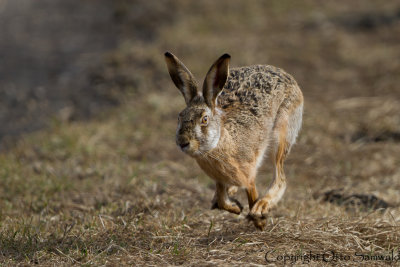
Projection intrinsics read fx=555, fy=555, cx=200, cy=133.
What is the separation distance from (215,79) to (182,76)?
263mm

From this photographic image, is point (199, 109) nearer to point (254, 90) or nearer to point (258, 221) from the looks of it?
point (254, 90)

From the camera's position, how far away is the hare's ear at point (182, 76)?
4.38 meters

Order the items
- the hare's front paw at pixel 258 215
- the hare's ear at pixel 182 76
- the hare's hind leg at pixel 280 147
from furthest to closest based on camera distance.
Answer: the hare's hind leg at pixel 280 147
the hare's front paw at pixel 258 215
the hare's ear at pixel 182 76

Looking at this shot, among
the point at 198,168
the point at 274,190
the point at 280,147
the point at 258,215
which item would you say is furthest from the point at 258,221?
the point at 198,168

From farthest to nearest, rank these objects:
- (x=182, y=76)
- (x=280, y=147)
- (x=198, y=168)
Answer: (x=198, y=168) → (x=280, y=147) → (x=182, y=76)

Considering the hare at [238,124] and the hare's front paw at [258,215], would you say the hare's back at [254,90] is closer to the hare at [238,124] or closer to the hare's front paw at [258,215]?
the hare at [238,124]

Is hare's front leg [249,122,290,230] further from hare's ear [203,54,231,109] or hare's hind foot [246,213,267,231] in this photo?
hare's ear [203,54,231,109]

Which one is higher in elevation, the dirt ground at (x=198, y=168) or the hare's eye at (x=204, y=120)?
the hare's eye at (x=204, y=120)

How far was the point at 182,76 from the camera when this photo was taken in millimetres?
4398

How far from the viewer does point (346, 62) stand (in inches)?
423

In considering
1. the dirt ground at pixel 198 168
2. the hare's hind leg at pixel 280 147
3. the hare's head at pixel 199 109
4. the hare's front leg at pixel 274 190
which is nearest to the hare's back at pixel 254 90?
the hare's hind leg at pixel 280 147

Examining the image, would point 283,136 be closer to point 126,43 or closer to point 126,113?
point 126,113

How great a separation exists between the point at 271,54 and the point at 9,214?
683cm

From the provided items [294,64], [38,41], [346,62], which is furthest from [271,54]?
[38,41]
